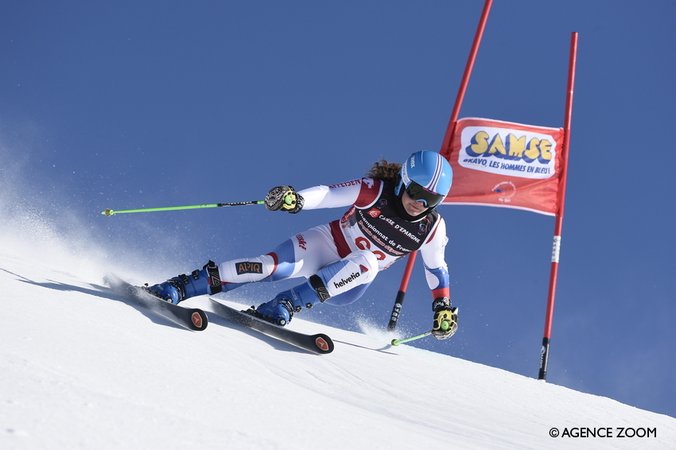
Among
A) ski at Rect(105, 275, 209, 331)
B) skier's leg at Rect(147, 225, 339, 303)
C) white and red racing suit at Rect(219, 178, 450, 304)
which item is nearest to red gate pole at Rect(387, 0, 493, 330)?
white and red racing suit at Rect(219, 178, 450, 304)

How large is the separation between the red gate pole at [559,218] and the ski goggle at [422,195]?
3.17 m

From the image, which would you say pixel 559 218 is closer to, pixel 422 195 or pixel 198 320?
pixel 422 195

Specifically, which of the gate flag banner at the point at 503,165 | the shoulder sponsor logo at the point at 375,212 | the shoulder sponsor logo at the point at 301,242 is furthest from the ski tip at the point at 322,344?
the gate flag banner at the point at 503,165

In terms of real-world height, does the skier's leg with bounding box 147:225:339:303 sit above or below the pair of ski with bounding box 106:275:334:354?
above

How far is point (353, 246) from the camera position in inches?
227

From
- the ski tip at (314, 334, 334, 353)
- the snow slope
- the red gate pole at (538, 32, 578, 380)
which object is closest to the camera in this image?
the snow slope

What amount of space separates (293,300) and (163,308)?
37.4 inches

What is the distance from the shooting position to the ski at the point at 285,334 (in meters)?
4.84

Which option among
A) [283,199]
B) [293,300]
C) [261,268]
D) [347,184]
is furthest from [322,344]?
[347,184]

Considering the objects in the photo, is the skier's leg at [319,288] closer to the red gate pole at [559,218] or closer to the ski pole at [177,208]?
the ski pole at [177,208]

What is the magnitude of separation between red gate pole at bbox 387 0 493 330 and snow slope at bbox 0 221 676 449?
6.67ft

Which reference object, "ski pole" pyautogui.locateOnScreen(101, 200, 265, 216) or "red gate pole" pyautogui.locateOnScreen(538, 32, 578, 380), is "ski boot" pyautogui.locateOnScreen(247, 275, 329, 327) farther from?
"red gate pole" pyautogui.locateOnScreen(538, 32, 578, 380)

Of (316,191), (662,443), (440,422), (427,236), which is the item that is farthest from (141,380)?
(662,443)

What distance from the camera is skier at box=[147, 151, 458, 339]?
17.1 feet
